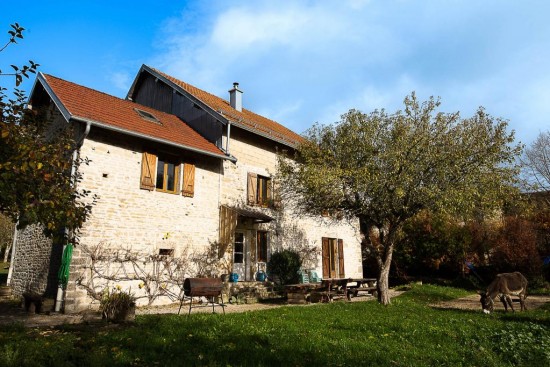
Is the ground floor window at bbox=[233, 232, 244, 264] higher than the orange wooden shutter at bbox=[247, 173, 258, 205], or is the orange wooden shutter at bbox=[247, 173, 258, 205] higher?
the orange wooden shutter at bbox=[247, 173, 258, 205]

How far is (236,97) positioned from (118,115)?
23.9 feet

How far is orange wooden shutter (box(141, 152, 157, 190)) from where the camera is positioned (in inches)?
470

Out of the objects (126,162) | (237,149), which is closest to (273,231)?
(237,149)

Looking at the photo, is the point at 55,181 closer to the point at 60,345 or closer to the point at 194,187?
the point at 60,345

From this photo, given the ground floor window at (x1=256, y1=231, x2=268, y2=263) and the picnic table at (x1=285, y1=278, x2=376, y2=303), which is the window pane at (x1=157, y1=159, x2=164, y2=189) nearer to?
the ground floor window at (x1=256, y1=231, x2=268, y2=263)

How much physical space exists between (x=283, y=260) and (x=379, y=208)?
18.1ft

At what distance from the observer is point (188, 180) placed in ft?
42.6

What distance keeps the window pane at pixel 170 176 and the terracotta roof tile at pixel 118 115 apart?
93 cm

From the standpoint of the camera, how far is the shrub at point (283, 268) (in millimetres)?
15141

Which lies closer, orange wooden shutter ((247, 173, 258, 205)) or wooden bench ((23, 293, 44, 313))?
wooden bench ((23, 293, 44, 313))

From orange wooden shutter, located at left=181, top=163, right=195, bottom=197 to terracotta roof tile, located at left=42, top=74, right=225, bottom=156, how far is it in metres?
0.77

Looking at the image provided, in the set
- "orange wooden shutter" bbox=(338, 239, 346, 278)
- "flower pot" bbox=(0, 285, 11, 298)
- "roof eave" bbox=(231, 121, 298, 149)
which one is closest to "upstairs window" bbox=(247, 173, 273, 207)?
"roof eave" bbox=(231, 121, 298, 149)

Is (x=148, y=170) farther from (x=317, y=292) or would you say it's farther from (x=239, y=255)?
(x=317, y=292)

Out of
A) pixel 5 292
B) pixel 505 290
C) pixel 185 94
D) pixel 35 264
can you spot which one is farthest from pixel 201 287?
pixel 185 94
